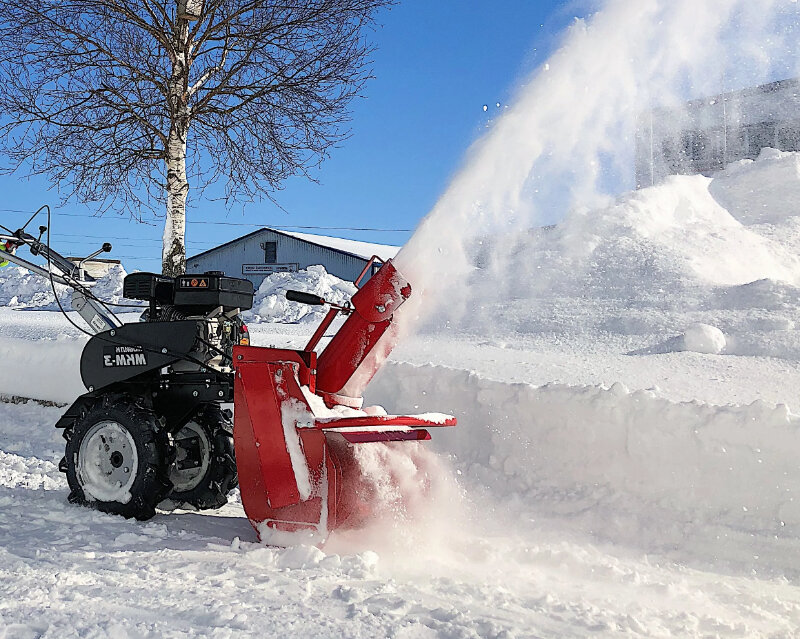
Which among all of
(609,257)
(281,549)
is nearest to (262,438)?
(281,549)

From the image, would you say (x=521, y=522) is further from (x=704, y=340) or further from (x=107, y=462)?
(x=704, y=340)

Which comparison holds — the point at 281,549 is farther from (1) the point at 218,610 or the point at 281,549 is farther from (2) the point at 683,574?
(2) the point at 683,574

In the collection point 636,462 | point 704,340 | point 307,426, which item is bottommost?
point 636,462

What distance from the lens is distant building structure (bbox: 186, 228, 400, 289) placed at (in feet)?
89.2

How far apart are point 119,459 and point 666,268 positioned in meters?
8.85

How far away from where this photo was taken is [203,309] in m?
4.21

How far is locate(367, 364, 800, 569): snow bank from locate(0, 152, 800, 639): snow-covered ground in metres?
0.01

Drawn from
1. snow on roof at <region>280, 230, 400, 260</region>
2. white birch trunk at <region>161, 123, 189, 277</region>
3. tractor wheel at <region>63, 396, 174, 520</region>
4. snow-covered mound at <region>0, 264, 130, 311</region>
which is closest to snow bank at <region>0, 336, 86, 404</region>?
white birch trunk at <region>161, 123, 189, 277</region>

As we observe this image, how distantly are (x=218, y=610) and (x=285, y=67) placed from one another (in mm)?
9020

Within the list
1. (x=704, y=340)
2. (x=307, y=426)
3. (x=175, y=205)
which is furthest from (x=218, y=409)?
(x=175, y=205)

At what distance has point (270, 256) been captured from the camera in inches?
1140

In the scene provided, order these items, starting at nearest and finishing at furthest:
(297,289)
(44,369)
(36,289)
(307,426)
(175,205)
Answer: (307,426)
(44,369)
(175,205)
(297,289)
(36,289)

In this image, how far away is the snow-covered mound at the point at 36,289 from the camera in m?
22.2

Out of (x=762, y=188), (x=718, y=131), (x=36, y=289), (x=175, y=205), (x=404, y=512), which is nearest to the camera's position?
(x=404, y=512)
